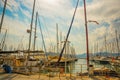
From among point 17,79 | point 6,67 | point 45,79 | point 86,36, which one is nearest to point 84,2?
point 86,36

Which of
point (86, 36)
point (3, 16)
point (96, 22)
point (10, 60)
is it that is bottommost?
point (10, 60)

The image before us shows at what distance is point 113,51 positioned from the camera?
85.6 metres

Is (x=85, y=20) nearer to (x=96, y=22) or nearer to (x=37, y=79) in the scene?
(x=96, y=22)

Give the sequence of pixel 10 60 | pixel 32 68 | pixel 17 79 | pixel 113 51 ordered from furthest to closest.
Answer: pixel 113 51 < pixel 10 60 < pixel 32 68 < pixel 17 79

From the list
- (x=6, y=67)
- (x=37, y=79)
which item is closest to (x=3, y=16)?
(x=6, y=67)

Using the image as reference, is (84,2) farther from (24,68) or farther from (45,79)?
(24,68)

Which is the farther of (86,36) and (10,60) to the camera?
(10,60)

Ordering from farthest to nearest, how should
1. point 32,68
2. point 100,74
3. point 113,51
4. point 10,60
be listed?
point 113,51
point 10,60
point 32,68
point 100,74

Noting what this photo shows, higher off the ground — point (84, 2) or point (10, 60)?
point (84, 2)

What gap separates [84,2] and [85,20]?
2.55 m

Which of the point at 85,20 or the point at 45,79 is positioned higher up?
the point at 85,20

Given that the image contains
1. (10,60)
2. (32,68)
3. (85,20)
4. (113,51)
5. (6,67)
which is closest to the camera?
(85,20)

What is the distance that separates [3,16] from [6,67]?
793 cm

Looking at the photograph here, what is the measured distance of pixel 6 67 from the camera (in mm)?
22328
